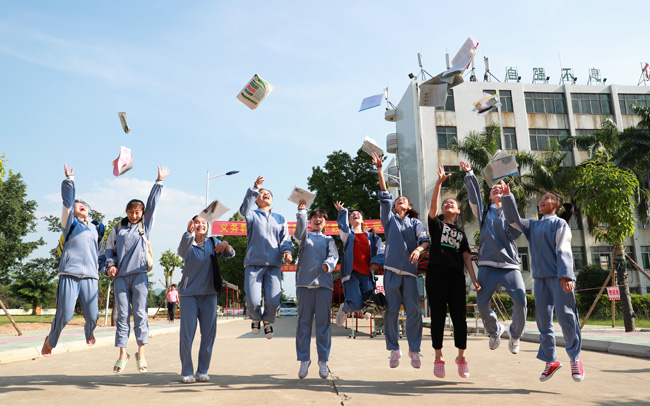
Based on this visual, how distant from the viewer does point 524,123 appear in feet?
125

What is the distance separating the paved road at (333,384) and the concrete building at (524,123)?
28.1 metres

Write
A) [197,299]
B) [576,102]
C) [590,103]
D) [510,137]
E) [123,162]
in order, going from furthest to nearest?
[590,103] < [576,102] < [510,137] < [123,162] < [197,299]

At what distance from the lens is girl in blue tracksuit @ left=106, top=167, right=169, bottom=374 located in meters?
6.18

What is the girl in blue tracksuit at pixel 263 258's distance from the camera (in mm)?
6379

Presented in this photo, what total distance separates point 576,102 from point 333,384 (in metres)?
40.8

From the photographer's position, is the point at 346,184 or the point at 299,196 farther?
the point at 346,184

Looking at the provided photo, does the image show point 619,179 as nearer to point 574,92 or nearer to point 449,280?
point 449,280

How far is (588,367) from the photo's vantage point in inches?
293

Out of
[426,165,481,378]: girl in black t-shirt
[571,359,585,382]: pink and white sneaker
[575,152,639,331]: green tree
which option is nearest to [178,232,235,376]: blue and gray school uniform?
[426,165,481,378]: girl in black t-shirt

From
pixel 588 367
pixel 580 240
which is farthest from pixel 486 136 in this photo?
pixel 588 367

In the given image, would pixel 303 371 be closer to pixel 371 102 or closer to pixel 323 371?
pixel 323 371

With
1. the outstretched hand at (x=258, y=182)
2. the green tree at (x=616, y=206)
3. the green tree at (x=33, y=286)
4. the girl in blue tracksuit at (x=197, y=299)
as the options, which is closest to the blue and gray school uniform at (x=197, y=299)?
the girl in blue tracksuit at (x=197, y=299)

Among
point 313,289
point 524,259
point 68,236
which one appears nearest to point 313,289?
point 313,289

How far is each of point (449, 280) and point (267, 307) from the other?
242 centimetres
